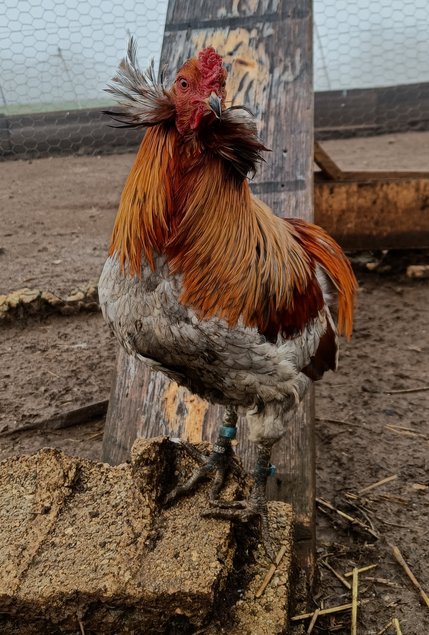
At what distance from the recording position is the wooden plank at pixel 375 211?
4.96 meters

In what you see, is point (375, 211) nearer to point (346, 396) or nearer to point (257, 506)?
point (346, 396)

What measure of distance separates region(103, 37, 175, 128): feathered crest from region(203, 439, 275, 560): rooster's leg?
1185mm

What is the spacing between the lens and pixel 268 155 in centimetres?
337

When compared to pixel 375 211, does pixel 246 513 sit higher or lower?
lower

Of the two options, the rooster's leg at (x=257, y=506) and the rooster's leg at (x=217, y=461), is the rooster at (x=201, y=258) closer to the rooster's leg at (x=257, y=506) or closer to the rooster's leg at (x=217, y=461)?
the rooster's leg at (x=257, y=506)

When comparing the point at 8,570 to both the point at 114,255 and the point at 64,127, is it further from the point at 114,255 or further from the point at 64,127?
the point at 64,127

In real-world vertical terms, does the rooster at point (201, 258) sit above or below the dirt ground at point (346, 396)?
above

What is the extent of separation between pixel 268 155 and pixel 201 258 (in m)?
1.54

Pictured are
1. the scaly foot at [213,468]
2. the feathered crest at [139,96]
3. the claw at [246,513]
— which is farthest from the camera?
the scaly foot at [213,468]

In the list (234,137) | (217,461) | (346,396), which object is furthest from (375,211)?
(234,137)

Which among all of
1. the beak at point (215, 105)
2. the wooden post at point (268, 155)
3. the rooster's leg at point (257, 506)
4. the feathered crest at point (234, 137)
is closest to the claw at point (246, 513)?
the rooster's leg at point (257, 506)

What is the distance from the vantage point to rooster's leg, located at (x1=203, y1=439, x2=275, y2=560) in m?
2.17

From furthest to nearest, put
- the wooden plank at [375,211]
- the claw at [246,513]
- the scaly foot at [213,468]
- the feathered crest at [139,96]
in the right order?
the wooden plank at [375,211] → the scaly foot at [213,468] → the claw at [246,513] → the feathered crest at [139,96]

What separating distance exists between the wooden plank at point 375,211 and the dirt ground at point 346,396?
433mm
